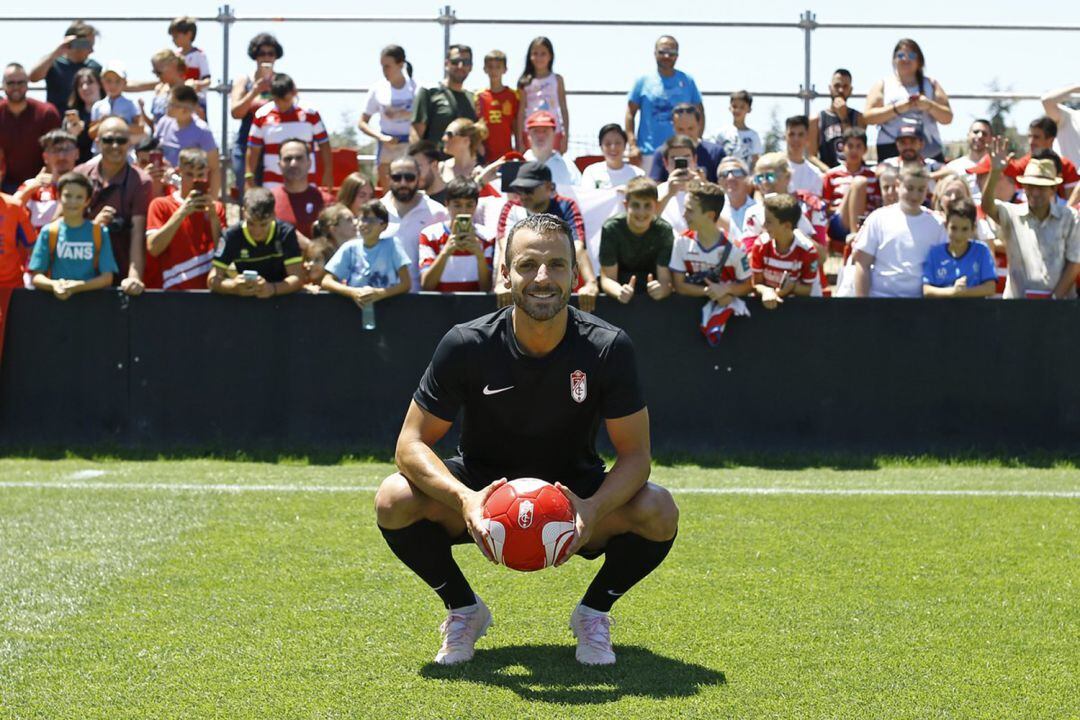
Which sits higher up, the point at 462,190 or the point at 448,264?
the point at 462,190

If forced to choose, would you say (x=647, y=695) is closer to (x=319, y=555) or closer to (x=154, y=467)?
(x=319, y=555)

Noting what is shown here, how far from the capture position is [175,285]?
1205 cm

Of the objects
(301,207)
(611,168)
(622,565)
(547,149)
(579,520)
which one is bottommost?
(622,565)

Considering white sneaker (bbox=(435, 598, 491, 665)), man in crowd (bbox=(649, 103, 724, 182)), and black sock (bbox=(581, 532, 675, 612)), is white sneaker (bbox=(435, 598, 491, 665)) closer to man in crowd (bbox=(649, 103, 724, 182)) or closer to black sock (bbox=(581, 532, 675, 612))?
black sock (bbox=(581, 532, 675, 612))

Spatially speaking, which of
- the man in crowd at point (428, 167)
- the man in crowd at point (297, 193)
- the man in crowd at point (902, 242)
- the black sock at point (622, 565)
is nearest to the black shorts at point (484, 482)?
the black sock at point (622, 565)

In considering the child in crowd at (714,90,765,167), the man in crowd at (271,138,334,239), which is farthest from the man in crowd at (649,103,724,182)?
the man in crowd at (271,138,334,239)

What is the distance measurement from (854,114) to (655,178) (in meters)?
2.47

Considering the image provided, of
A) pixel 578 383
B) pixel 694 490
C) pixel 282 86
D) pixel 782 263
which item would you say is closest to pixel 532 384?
pixel 578 383

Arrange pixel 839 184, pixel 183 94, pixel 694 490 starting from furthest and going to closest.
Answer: pixel 839 184
pixel 183 94
pixel 694 490

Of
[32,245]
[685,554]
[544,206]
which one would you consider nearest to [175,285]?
[32,245]

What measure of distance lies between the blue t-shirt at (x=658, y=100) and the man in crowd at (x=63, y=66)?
5.60m

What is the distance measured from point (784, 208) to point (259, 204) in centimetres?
402

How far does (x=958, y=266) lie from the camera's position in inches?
456

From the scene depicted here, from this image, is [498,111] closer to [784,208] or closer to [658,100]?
[658,100]
